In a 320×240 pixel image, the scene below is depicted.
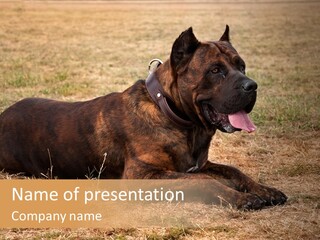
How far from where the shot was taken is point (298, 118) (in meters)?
8.33

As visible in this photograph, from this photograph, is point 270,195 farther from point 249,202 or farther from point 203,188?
point 203,188

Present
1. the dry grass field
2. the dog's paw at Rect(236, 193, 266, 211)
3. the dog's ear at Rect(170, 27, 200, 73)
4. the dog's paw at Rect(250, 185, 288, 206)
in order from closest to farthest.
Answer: the dry grass field → the dog's paw at Rect(236, 193, 266, 211) → the dog's paw at Rect(250, 185, 288, 206) → the dog's ear at Rect(170, 27, 200, 73)

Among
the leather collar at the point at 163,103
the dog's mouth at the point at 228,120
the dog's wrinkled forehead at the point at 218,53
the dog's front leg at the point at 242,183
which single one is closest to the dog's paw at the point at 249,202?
the dog's front leg at the point at 242,183

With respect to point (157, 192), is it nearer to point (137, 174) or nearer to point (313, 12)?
point (137, 174)

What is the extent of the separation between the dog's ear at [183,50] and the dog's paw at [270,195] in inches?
46.2

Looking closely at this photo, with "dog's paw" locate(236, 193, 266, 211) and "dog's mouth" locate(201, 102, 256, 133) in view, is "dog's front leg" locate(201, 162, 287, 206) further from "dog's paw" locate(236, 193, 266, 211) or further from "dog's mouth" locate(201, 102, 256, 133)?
"dog's mouth" locate(201, 102, 256, 133)

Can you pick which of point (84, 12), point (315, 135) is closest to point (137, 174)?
point (315, 135)

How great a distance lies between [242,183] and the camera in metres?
5.28

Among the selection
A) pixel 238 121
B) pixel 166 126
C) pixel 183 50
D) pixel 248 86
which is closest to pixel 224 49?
pixel 183 50

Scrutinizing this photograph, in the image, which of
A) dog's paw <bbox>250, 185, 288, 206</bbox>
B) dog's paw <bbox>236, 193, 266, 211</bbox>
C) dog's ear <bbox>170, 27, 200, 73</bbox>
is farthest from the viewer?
dog's ear <bbox>170, 27, 200, 73</bbox>

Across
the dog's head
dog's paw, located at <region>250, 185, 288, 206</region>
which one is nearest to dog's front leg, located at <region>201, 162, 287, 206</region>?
dog's paw, located at <region>250, 185, 288, 206</region>

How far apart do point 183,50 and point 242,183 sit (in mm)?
1220

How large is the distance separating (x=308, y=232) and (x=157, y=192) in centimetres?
126

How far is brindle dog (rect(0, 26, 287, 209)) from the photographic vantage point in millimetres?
4945
